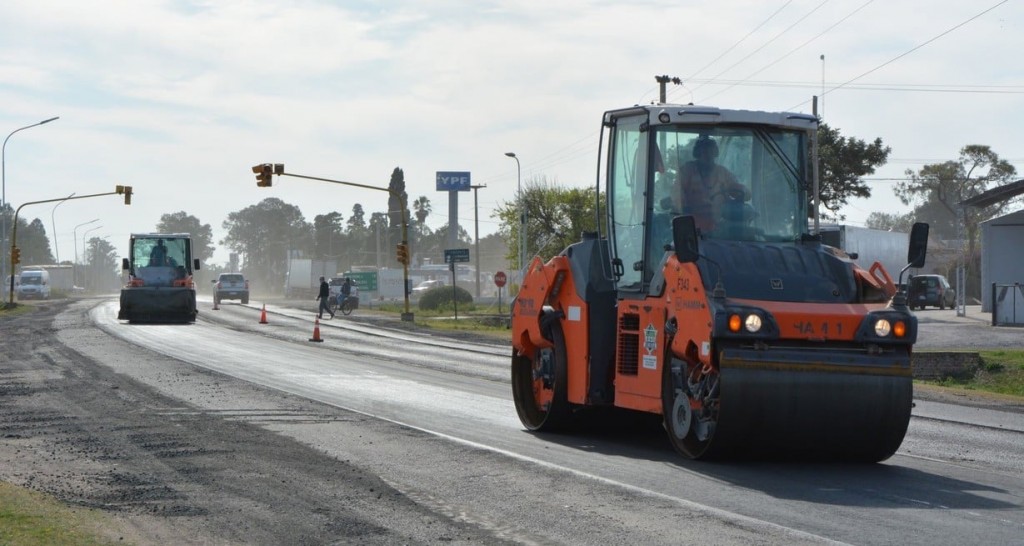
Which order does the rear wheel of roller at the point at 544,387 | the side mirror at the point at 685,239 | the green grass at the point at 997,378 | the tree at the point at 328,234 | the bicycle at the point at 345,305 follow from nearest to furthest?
1. the side mirror at the point at 685,239
2. the rear wheel of roller at the point at 544,387
3. the green grass at the point at 997,378
4. the bicycle at the point at 345,305
5. the tree at the point at 328,234

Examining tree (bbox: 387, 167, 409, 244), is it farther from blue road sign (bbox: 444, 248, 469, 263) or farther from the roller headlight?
the roller headlight

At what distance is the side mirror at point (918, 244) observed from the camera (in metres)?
10.8

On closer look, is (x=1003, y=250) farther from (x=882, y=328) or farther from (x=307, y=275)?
(x=307, y=275)

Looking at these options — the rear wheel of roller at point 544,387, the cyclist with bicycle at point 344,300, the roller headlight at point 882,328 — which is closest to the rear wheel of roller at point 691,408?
the roller headlight at point 882,328

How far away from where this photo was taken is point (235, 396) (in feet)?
59.5

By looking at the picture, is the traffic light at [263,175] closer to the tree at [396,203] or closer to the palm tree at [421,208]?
the tree at [396,203]

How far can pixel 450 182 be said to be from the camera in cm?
11544

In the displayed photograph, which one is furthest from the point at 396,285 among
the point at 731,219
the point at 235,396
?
the point at 731,219

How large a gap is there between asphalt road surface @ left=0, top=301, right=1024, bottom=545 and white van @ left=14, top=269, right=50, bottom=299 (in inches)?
3059

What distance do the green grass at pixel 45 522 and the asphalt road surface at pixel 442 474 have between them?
0.23 m

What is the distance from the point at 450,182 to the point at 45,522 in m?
108

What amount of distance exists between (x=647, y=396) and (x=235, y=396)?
8422mm

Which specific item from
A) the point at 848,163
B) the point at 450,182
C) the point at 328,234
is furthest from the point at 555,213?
the point at 328,234

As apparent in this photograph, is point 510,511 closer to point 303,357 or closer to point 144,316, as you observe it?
point 303,357
